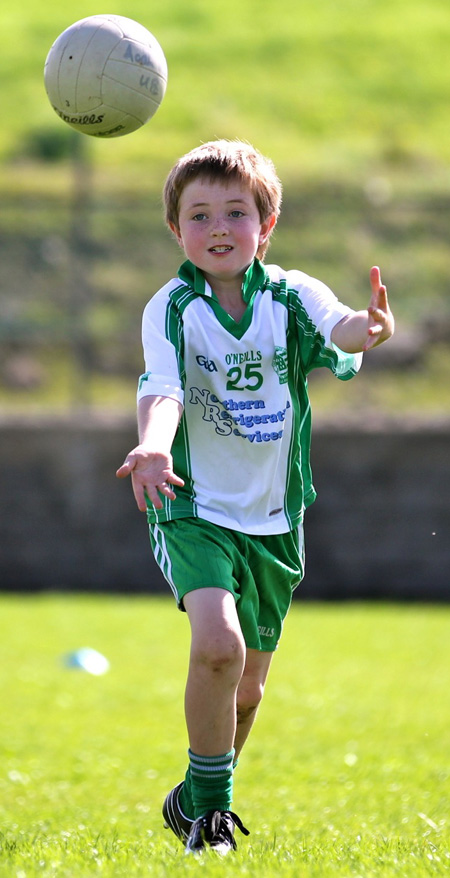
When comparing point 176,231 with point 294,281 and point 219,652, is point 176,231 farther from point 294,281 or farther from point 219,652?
point 219,652

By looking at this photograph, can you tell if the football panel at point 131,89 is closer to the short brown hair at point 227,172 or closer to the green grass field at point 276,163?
the short brown hair at point 227,172

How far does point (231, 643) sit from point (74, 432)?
9162 mm

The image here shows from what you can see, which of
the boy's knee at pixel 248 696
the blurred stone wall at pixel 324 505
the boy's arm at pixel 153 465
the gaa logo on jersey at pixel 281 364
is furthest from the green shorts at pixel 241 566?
the blurred stone wall at pixel 324 505

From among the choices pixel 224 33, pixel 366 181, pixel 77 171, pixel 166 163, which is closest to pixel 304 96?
pixel 224 33

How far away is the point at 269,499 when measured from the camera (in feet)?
13.6

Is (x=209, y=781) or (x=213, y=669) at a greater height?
(x=213, y=669)

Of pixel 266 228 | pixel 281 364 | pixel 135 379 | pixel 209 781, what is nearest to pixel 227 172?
pixel 266 228

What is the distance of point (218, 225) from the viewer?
13.3 feet

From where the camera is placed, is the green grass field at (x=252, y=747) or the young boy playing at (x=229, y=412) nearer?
the green grass field at (x=252, y=747)

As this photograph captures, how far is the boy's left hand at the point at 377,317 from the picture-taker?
12.6 ft

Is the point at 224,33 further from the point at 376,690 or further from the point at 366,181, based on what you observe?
the point at 376,690

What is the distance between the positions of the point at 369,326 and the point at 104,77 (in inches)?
58.6

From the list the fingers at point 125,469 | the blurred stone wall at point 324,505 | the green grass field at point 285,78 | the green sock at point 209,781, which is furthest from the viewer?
the green grass field at point 285,78

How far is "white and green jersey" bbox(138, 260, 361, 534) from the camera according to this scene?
4.04m
